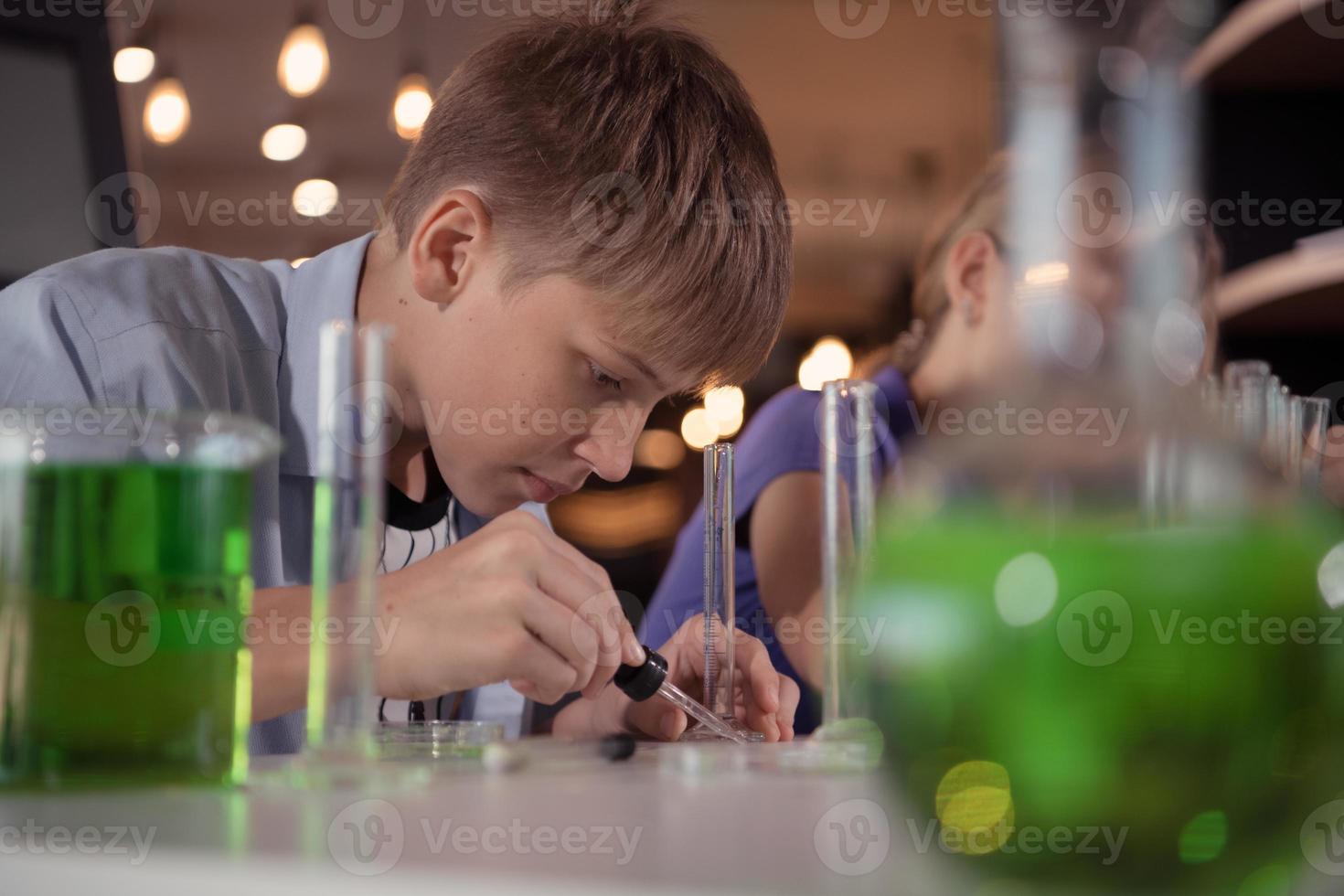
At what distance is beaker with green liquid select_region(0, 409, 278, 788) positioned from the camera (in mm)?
396

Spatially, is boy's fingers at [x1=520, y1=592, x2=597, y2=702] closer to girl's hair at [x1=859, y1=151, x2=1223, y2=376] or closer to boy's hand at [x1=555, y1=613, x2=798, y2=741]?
boy's hand at [x1=555, y1=613, x2=798, y2=741]

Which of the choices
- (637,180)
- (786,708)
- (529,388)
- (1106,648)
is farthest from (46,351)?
(1106,648)

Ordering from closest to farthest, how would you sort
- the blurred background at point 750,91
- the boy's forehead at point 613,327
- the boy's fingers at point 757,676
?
1. the boy's fingers at point 757,676
2. the boy's forehead at point 613,327
3. the blurred background at point 750,91

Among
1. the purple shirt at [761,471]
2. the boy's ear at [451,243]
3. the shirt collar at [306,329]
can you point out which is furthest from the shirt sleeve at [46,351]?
the purple shirt at [761,471]

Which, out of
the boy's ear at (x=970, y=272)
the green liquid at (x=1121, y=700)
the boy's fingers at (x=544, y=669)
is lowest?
the boy's fingers at (x=544, y=669)

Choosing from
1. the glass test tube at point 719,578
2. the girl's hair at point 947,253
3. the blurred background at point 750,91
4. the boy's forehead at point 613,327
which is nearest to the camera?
the glass test tube at point 719,578

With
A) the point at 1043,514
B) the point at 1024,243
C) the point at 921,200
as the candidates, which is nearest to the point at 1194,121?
the point at 1024,243

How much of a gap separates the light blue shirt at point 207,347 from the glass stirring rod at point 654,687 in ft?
1.09

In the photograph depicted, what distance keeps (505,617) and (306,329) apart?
55cm

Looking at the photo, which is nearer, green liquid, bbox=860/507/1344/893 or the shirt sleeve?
green liquid, bbox=860/507/1344/893

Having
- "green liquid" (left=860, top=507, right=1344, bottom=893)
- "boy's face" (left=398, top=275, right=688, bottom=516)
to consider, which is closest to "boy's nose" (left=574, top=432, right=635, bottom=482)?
"boy's face" (left=398, top=275, right=688, bottom=516)

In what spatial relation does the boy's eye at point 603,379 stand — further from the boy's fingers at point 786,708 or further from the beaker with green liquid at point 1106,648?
the beaker with green liquid at point 1106,648

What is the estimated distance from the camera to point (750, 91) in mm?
2598

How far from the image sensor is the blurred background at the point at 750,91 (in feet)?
4.14
